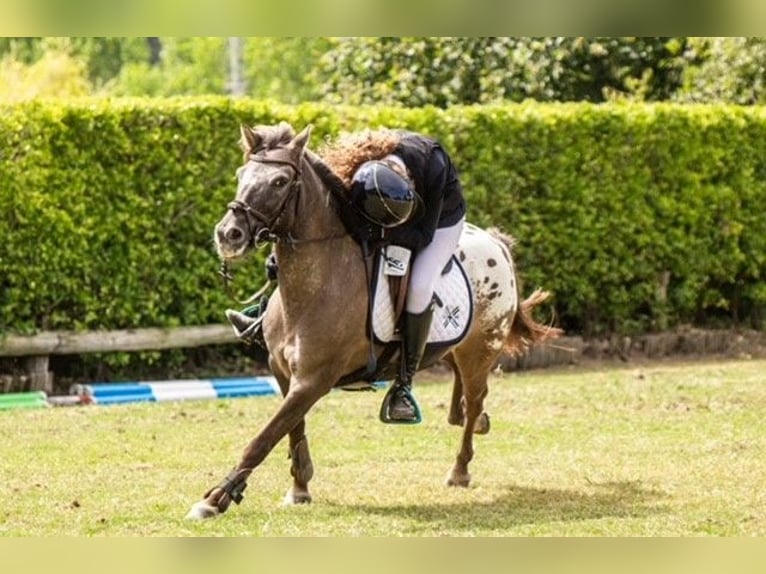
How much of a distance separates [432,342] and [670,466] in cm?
211

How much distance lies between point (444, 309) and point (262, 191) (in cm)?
158

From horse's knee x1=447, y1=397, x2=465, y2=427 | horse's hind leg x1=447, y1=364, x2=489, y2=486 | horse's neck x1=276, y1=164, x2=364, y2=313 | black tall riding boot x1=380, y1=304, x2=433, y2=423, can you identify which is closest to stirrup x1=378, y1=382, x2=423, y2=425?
black tall riding boot x1=380, y1=304, x2=433, y2=423

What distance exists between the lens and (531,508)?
8109mm

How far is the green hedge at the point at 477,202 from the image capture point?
13000mm

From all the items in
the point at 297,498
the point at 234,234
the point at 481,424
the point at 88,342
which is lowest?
the point at 88,342

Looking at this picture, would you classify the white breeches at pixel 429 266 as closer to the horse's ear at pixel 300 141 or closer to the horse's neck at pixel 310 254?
the horse's neck at pixel 310 254

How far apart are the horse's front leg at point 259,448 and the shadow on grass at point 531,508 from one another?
720 mm

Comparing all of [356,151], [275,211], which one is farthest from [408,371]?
[275,211]

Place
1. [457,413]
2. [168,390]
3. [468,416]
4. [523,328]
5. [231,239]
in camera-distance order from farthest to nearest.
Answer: [168,390]
[523,328]
[457,413]
[468,416]
[231,239]

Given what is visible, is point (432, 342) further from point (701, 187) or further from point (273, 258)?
point (701, 187)

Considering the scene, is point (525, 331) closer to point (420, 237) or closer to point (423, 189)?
point (420, 237)

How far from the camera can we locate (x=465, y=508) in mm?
8102

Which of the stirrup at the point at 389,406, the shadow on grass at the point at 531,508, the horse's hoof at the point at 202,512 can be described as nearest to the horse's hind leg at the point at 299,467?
the shadow on grass at the point at 531,508
